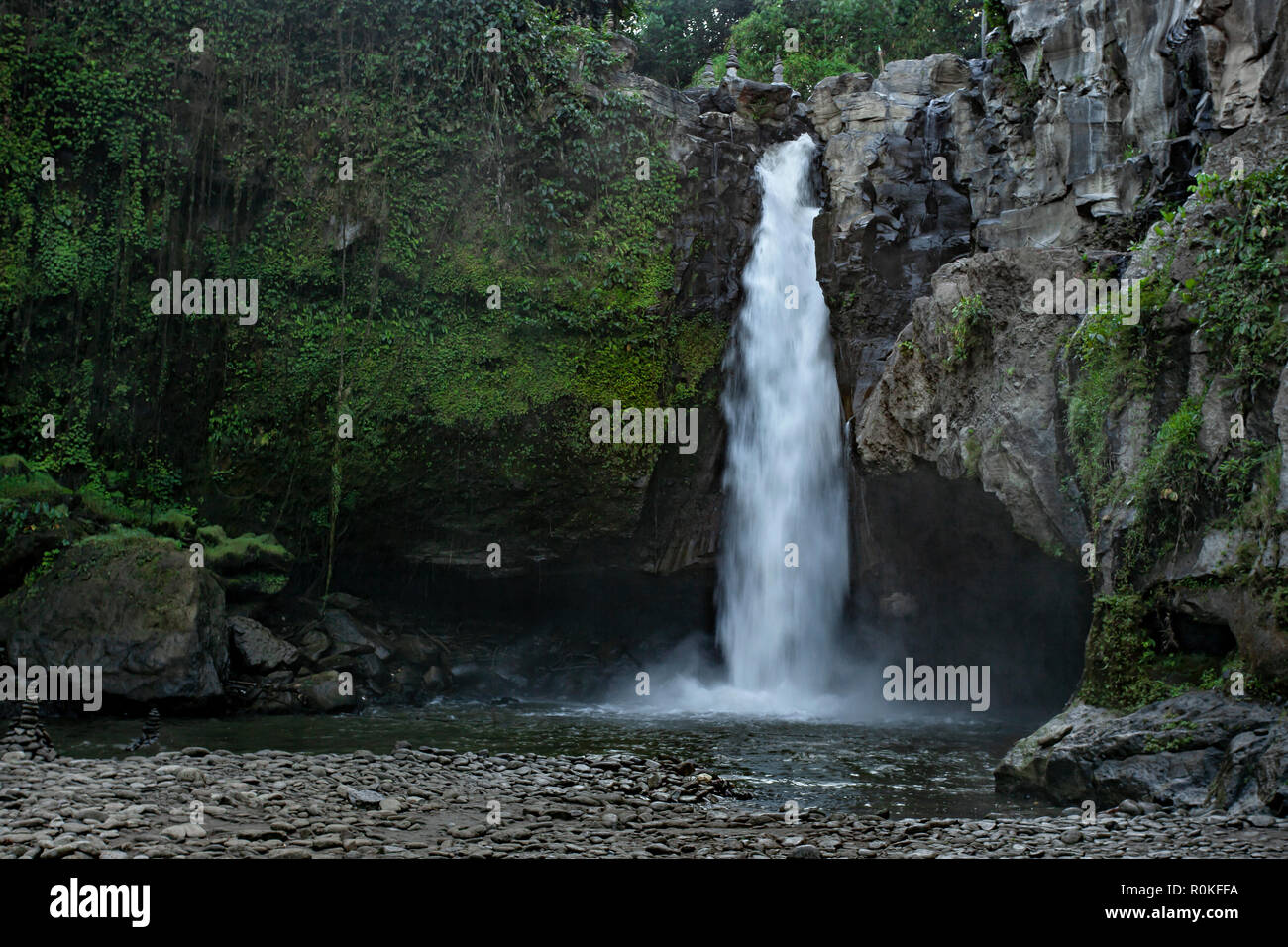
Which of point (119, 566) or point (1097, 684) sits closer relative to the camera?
point (1097, 684)

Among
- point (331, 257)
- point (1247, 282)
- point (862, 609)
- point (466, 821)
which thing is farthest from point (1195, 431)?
point (331, 257)

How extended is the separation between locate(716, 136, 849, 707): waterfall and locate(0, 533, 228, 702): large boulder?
353 inches

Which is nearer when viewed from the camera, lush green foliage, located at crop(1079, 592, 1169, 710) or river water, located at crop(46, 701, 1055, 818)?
lush green foliage, located at crop(1079, 592, 1169, 710)

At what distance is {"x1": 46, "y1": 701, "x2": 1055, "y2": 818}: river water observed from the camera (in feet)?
28.2

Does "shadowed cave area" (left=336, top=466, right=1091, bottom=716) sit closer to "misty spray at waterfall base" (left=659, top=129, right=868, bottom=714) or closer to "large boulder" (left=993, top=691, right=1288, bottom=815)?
"misty spray at waterfall base" (left=659, top=129, right=868, bottom=714)

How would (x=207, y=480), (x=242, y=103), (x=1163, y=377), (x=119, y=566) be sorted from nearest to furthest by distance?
(x=1163, y=377), (x=119, y=566), (x=207, y=480), (x=242, y=103)

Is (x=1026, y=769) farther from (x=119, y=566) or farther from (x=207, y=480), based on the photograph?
(x=207, y=480)

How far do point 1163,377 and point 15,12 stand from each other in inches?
755

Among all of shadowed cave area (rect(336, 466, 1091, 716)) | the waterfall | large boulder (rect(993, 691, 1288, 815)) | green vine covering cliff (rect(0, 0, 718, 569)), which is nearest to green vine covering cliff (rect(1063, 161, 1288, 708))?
large boulder (rect(993, 691, 1288, 815))

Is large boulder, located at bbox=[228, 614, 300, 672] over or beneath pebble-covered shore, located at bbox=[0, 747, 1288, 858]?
over

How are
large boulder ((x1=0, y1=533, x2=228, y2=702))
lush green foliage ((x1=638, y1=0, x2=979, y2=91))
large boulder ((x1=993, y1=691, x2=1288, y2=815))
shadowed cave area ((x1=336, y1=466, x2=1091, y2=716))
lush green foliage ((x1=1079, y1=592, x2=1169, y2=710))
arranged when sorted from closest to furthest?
large boulder ((x1=993, y1=691, x2=1288, y2=815)) < lush green foliage ((x1=1079, y1=592, x2=1169, y2=710)) < large boulder ((x1=0, y1=533, x2=228, y2=702)) < shadowed cave area ((x1=336, y1=466, x2=1091, y2=716)) < lush green foliage ((x1=638, y1=0, x2=979, y2=91))

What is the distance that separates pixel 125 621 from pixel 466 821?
8306 mm

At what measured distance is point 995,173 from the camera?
53.7 ft
